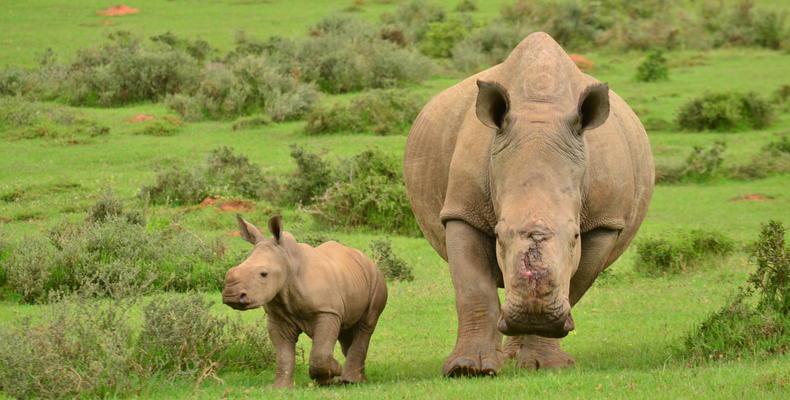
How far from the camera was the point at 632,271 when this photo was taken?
14.8 m

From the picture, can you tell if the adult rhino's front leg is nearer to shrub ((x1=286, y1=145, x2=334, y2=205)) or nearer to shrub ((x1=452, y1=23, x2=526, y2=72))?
shrub ((x1=286, y1=145, x2=334, y2=205))

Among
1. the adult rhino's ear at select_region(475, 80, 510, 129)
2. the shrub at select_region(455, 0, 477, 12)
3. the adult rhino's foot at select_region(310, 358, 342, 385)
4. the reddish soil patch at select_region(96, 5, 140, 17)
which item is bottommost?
the shrub at select_region(455, 0, 477, 12)

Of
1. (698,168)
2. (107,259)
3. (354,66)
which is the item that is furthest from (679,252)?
(354,66)

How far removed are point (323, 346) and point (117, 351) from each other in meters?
1.33

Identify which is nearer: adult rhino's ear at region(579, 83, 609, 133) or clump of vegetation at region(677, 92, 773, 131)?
adult rhino's ear at region(579, 83, 609, 133)

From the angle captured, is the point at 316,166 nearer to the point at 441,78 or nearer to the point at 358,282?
the point at 358,282

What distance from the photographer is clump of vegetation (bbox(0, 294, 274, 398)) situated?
7609 mm

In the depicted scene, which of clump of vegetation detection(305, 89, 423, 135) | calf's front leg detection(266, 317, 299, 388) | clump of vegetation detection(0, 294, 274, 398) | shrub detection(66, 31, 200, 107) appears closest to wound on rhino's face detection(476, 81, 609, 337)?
calf's front leg detection(266, 317, 299, 388)

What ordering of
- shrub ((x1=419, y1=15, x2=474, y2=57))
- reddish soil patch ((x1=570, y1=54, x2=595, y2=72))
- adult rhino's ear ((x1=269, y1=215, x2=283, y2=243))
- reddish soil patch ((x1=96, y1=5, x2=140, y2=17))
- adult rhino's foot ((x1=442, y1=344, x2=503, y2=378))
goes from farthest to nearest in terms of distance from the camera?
reddish soil patch ((x1=96, y1=5, x2=140, y2=17)), shrub ((x1=419, y1=15, x2=474, y2=57)), reddish soil patch ((x1=570, y1=54, x2=595, y2=72)), adult rhino's ear ((x1=269, y1=215, x2=283, y2=243)), adult rhino's foot ((x1=442, y1=344, x2=503, y2=378))

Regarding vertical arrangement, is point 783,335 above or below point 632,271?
above

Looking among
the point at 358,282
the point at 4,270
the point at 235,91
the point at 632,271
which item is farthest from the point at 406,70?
the point at 358,282

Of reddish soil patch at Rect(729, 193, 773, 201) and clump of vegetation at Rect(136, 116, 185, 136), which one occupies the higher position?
reddish soil patch at Rect(729, 193, 773, 201)

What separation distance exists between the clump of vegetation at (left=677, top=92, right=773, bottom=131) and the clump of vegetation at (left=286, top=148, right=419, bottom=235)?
8908 millimetres

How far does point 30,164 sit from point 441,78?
13.7 m
